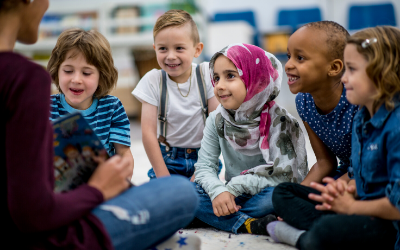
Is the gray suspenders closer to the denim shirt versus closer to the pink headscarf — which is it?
the pink headscarf

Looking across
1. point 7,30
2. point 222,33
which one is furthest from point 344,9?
point 7,30

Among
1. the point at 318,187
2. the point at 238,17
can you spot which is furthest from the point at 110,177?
the point at 238,17

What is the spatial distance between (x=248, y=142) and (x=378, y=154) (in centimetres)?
47

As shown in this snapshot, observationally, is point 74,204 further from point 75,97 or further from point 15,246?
point 75,97

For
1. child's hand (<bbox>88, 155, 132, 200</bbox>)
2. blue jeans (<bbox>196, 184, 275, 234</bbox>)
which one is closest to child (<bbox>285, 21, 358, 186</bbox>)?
blue jeans (<bbox>196, 184, 275, 234</bbox>)

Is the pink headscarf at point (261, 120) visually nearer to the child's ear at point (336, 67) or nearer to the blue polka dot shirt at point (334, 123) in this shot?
the blue polka dot shirt at point (334, 123)

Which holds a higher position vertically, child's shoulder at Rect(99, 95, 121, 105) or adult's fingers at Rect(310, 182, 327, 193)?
child's shoulder at Rect(99, 95, 121, 105)

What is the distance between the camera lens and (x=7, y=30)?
687 mm

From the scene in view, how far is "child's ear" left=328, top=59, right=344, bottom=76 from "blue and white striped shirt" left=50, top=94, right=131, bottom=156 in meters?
0.70

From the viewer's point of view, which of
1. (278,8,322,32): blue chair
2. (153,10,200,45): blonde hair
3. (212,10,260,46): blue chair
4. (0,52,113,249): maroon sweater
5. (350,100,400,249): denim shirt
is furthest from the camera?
(212,10,260,46): blue chair

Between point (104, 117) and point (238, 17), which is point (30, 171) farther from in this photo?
point (238, 17)

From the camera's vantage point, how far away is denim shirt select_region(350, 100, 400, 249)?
0.80 meters

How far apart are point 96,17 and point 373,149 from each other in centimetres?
422

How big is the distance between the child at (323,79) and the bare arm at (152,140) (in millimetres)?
567
